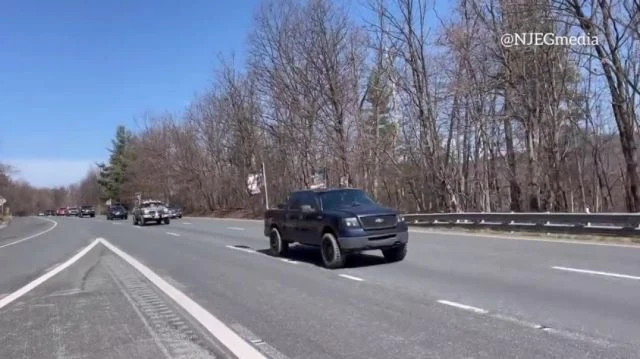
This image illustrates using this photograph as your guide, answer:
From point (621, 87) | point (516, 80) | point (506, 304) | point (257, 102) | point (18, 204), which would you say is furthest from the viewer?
point (18, 204)

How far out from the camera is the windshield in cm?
1374

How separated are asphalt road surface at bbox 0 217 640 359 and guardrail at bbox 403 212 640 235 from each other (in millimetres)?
2053

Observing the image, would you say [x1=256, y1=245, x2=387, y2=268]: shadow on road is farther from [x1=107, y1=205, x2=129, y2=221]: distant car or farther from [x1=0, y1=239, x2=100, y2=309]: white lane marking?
[x1=107, y1=205, x2=129, y2=221]: distant car

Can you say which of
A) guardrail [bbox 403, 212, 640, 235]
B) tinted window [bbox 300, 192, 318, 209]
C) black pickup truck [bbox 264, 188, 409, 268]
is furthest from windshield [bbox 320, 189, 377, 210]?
guardrail [bbox 403, 212, 640, 235]

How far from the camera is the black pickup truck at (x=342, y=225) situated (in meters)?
12.6

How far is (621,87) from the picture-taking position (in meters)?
25.2

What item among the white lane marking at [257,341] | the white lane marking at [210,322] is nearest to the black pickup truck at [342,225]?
the white lane marking at [210,322]

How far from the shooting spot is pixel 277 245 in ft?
52.7

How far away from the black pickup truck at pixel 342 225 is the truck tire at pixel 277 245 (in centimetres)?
47

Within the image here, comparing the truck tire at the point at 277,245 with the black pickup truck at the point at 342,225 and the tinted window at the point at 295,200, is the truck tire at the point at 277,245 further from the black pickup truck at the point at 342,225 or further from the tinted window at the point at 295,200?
the tinted window at the point at 295,200

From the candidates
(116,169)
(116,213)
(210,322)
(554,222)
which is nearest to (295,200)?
(210,322)

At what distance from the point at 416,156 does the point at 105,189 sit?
98.8 meters

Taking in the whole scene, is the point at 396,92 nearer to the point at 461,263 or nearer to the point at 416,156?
the point at 416,156

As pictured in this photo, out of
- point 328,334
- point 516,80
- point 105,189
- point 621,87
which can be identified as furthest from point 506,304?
point 105,189
